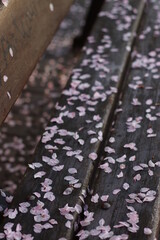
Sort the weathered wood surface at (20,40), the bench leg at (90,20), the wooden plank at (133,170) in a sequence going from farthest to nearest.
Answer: the bench leg at (90,20) < the weathered wood surface at (20,40) < the wooden plank at (133,170)

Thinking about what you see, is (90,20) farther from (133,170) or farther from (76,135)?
(133,170)

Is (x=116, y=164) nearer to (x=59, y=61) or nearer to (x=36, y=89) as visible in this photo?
(x=36, y=89)

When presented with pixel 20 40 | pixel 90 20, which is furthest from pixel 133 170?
pixel 90 20

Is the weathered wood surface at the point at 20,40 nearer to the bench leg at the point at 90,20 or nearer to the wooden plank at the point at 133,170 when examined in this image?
the wooden plank at the point at 133,170

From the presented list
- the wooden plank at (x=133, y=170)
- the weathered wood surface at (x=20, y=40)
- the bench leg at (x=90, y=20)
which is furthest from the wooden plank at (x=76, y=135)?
the bench leg at (x=90, y=20)

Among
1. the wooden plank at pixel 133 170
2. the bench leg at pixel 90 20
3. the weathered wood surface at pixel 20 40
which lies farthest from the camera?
the bench leg at pixel 90 20

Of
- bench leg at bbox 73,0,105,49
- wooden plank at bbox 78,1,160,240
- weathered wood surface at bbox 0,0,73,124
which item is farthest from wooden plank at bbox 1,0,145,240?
bench leg at bbox 73,0,105,49

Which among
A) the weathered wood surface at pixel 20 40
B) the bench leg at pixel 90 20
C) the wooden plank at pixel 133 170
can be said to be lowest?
the bench leg at pixel 90 20
